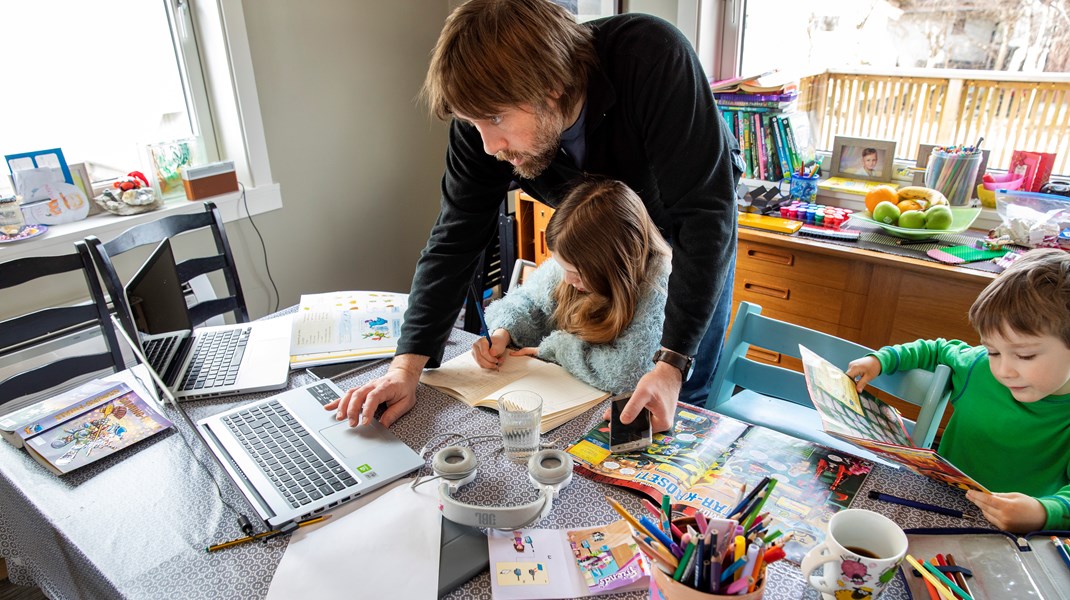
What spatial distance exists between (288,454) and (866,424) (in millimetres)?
915

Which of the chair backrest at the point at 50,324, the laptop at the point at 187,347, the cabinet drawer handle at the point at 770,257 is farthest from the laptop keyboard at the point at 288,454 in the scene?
the cabinet drawer handle at the point at 770,257

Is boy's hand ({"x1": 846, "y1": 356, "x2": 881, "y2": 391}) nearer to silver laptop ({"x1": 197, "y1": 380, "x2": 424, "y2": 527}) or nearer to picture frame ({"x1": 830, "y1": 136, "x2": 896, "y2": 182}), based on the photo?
silver laptop ({"x1": 197, "y1": 380, "x2": 424, "y2": 527})

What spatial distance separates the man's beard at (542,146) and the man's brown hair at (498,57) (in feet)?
0.12

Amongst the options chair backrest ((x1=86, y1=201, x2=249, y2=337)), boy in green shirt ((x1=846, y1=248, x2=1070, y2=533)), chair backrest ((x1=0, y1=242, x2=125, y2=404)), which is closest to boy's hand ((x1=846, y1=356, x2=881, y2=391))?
boy in green shirt ((x1=846, y1=248, x2=1070, y2=533))

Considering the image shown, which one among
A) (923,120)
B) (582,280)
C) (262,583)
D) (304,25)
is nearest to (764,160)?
(923,120)

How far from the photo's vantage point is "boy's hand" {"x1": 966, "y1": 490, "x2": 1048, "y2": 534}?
2.76ft

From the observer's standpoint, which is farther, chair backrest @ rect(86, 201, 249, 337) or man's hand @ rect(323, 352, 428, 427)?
chair backrest @ rect(86, 201, 249, 337)

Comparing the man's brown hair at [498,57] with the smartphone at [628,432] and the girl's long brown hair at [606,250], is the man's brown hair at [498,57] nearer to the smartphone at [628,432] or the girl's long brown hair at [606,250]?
the girl's long brown hair at [606,250]

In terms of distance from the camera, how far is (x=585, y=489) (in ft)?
3.19

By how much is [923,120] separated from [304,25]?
233cm

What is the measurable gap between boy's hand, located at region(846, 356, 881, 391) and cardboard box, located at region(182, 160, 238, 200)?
84.3 inches

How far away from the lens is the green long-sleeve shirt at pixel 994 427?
1067mm

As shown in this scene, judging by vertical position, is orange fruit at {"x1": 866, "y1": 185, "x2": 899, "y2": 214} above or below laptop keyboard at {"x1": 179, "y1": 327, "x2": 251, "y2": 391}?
above

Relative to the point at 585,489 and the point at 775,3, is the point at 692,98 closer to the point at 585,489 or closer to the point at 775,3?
the point at 585,489
